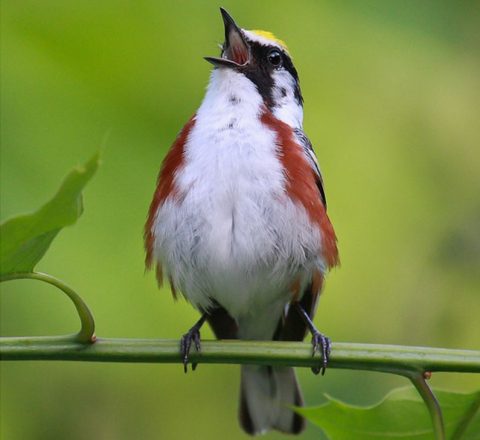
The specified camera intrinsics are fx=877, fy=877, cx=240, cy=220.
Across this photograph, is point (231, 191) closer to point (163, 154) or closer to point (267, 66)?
point (163, 154)

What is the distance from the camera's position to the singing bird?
410cm

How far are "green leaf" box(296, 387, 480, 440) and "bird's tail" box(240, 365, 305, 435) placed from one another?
1945 millimetres

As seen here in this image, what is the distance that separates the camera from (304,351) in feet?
9.26

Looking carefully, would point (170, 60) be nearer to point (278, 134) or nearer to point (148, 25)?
point (148, 25)

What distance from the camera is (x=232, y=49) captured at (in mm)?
4758

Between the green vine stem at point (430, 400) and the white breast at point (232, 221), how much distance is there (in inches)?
60.6

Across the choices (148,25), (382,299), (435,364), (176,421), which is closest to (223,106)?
(148,25)

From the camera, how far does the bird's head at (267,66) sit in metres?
4.68

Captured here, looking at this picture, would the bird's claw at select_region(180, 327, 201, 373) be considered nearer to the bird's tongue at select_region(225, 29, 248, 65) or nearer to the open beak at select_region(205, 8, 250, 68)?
the open beak at select_region(205, 8, 250, 68)

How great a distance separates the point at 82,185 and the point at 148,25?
1.84m

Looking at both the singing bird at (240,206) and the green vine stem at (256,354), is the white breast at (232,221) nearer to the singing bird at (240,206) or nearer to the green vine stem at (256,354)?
the singing bird at (240,206)

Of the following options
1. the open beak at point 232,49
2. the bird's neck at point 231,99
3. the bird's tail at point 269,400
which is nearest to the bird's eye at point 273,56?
the open beak at point 232,49

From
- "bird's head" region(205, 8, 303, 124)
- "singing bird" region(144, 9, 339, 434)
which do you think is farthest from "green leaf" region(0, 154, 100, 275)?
"bird's head" region(205, 8, 303, 124)

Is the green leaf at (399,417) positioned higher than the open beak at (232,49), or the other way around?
the open beak at (232,49)
